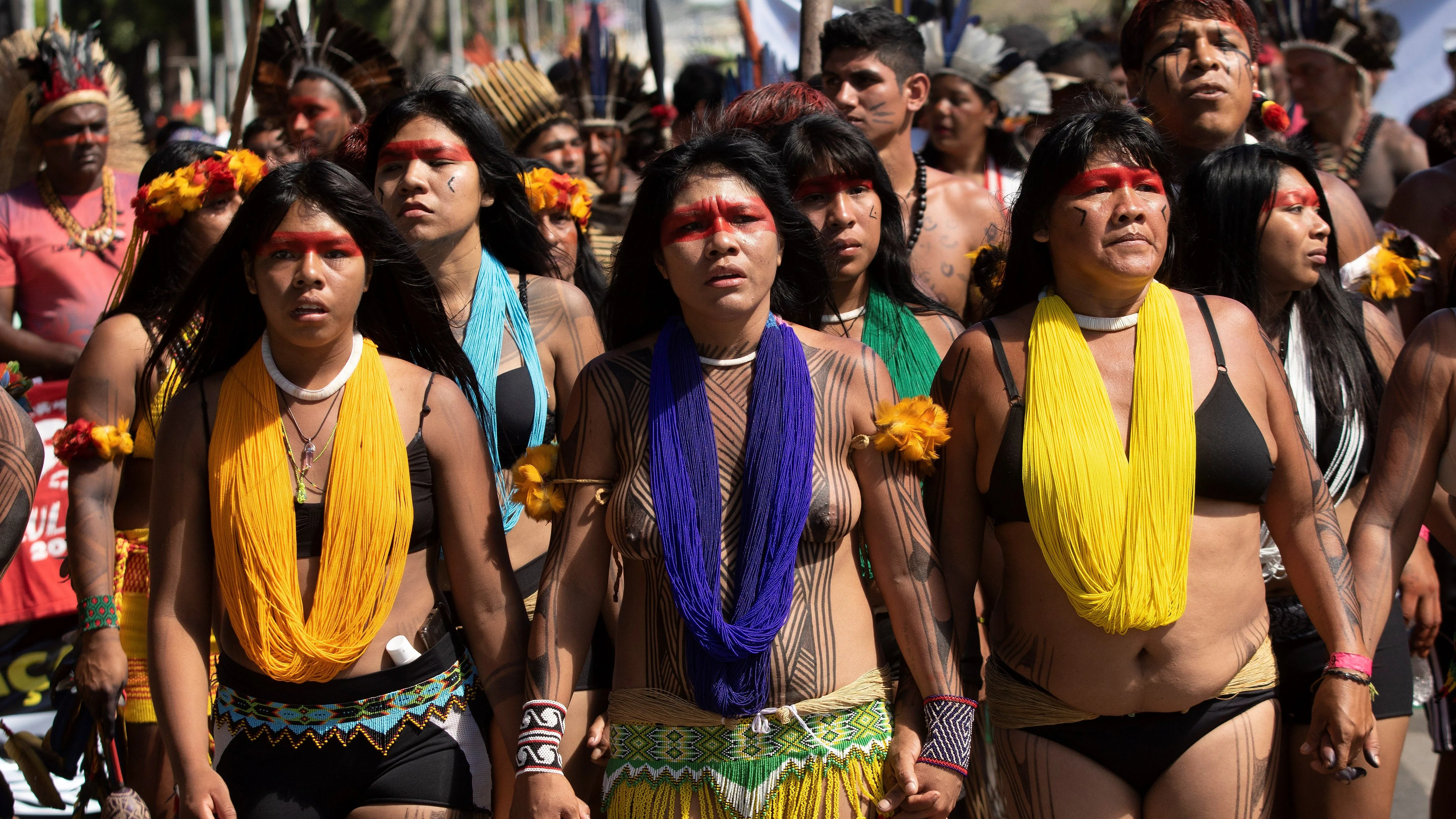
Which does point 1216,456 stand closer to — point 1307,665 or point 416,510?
point 1307,665

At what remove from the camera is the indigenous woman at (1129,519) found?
300 centimetres

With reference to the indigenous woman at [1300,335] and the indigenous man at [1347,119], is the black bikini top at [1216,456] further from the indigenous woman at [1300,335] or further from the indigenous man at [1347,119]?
the indigenous man at [1347,119]

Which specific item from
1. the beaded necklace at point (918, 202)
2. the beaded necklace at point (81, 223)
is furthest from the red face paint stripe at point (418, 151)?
the beaded necklace at point (81, 223)

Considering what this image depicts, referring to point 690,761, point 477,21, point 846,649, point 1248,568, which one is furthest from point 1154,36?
point 477,21

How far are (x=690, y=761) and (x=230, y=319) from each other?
1.51 meters

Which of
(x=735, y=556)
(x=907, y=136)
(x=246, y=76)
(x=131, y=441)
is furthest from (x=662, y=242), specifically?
(x=246, y=76)

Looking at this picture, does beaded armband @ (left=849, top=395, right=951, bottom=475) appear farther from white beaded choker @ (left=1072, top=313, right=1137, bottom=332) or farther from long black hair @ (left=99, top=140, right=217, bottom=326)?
long black hair @ (left=99, top=140, right=217, bottom=326)

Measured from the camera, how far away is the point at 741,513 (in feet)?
9.93

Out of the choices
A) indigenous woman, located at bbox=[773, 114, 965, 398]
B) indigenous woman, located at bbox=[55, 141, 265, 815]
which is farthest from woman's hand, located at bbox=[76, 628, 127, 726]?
indigenous woman, located at bbox=[773, 114, 965, 398]

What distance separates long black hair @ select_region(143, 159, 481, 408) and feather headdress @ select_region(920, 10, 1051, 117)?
4.16 meters

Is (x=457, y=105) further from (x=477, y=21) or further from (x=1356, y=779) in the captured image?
(x=477, y=21)

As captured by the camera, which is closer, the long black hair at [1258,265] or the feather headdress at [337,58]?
the long black hair at [1258,265]

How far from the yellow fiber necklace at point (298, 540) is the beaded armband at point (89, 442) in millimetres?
1361

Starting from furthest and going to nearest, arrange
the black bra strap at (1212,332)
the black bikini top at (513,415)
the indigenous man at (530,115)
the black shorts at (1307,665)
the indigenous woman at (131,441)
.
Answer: the indigenous man at (530,115), the indigenous woman at (131,441), the black bikini top at (513,415), the black shorts at (1307,665), the black bra strap at (1212,332)
